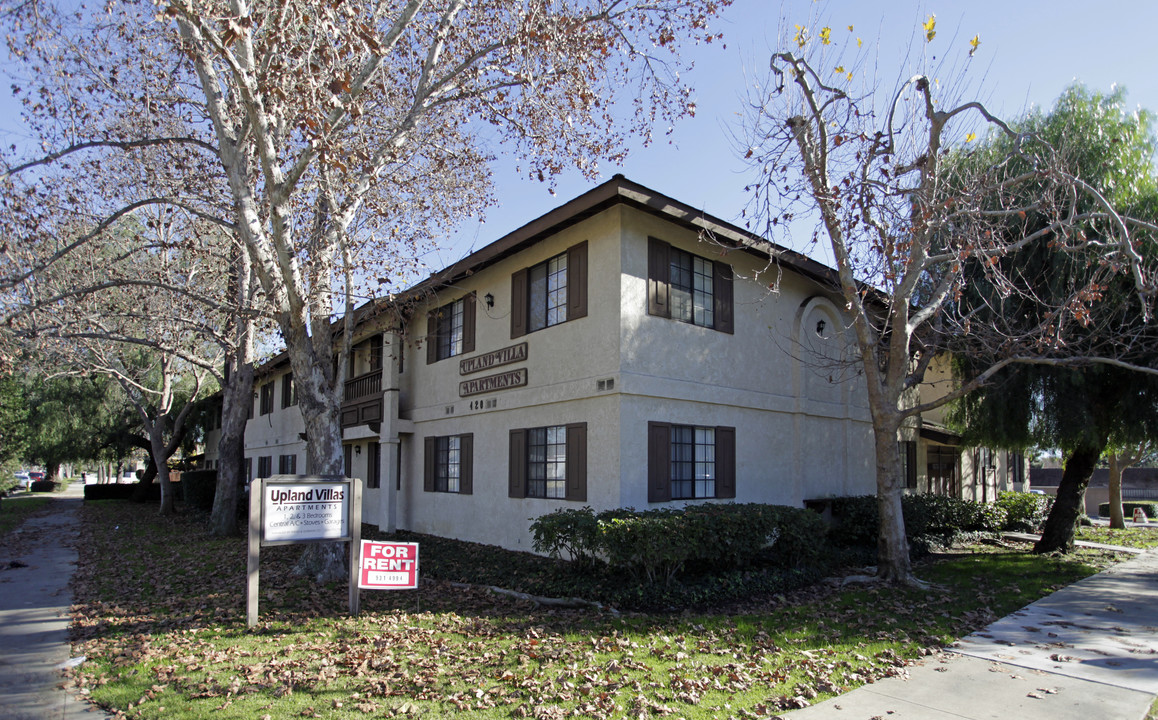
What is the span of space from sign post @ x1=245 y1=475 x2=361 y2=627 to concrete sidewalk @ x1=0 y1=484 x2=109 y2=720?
1945 millimetres

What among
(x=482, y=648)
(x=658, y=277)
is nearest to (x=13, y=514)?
(x=658, y=277)

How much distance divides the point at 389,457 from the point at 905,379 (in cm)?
1170

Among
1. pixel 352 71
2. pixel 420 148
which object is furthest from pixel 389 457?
pixel 352 71

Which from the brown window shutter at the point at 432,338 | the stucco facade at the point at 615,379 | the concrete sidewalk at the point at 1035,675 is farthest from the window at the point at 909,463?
the brown window shutter at the point at 432,338

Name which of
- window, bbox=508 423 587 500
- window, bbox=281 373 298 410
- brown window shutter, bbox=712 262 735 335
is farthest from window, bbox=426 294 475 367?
window, bbox=281 373 298 410

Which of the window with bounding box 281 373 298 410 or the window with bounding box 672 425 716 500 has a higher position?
the window with bounding box 281 373 298 410

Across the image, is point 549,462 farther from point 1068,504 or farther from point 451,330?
point 1068,504

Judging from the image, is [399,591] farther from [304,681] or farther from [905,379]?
[905,379]

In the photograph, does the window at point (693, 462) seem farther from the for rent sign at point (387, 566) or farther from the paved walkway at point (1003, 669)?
the for rent sign at point (387, 566)

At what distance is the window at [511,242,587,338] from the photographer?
12.3 metres

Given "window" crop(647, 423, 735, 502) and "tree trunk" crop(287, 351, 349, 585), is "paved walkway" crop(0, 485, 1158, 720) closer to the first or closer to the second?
"tree trunk" crop(287, 351, 349, 585)

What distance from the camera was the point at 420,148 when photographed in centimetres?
1257

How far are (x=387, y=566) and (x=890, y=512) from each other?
25.5 ft

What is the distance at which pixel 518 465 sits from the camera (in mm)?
13258
